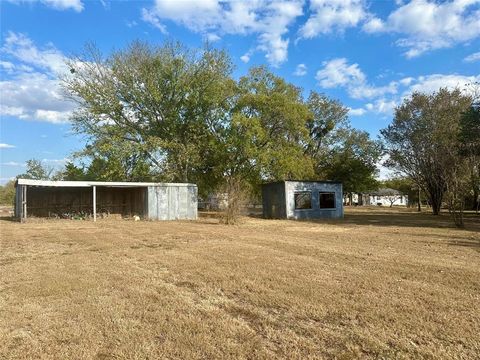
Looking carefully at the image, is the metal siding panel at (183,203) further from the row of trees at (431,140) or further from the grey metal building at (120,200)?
the row of trees at (431,140)

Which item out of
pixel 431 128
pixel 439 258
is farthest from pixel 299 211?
pixel 439 258

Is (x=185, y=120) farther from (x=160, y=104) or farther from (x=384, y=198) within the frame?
(x=384, y=198)

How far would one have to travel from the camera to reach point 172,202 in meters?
23.9

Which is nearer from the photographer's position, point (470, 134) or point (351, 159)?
point (470, 134)

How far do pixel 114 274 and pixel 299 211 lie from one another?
19306 millimetres

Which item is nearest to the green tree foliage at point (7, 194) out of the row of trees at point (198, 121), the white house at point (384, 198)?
the row of trees at point (198, 121)

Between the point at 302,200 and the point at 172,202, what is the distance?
26.2 ft

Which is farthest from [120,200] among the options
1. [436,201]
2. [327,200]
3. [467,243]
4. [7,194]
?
[7,194]

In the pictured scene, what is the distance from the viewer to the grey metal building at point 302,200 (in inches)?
987

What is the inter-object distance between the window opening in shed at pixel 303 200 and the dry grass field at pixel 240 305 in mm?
16423

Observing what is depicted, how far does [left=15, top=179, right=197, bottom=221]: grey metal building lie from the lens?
76.8 feet

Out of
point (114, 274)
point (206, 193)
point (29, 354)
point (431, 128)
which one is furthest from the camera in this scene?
point (206, 193)

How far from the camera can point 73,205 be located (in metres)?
25.6

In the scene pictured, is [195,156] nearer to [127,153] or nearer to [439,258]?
[127,153]
